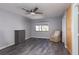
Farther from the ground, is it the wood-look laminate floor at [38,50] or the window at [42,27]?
the window at [42,27]

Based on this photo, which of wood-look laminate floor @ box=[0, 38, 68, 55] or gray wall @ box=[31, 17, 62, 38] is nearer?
wood-look laminate floor @ box=[0, 38, 68, 55]

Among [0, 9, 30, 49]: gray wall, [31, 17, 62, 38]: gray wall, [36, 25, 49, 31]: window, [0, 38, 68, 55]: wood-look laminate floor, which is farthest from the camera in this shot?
[36, 25, 49, 31]: window

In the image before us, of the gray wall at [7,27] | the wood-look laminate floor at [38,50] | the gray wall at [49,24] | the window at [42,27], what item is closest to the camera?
the wood-look laminate floor at [38,50]

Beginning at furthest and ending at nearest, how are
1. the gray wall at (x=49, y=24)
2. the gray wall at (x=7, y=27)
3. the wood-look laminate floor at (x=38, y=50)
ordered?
the gray wall at (x=49, y=24) → the gray wall at (x=7, y=27) → the wood-look laminate floor at (x=38, y=50)

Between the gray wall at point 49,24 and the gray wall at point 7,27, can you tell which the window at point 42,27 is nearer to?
the gray wall at point 49,24

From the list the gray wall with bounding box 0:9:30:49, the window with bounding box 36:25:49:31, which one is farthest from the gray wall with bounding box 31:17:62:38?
the gray wall with bounding box 0:9:30:49

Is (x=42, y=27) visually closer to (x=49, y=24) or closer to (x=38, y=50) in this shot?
(x=49, y=24)

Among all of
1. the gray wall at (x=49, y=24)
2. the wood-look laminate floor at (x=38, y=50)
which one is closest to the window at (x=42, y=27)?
the gray wall at (x=49, y=24)

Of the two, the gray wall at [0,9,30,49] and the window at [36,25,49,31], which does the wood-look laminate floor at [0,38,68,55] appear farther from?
the window at [36,25,49,31]

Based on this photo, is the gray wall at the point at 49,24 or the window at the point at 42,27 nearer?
the gray wall at the point at 49,24

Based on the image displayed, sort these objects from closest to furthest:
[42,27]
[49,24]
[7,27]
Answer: [7,27] → [49,24] → [42,27]

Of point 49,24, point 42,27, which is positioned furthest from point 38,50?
point 42,27
